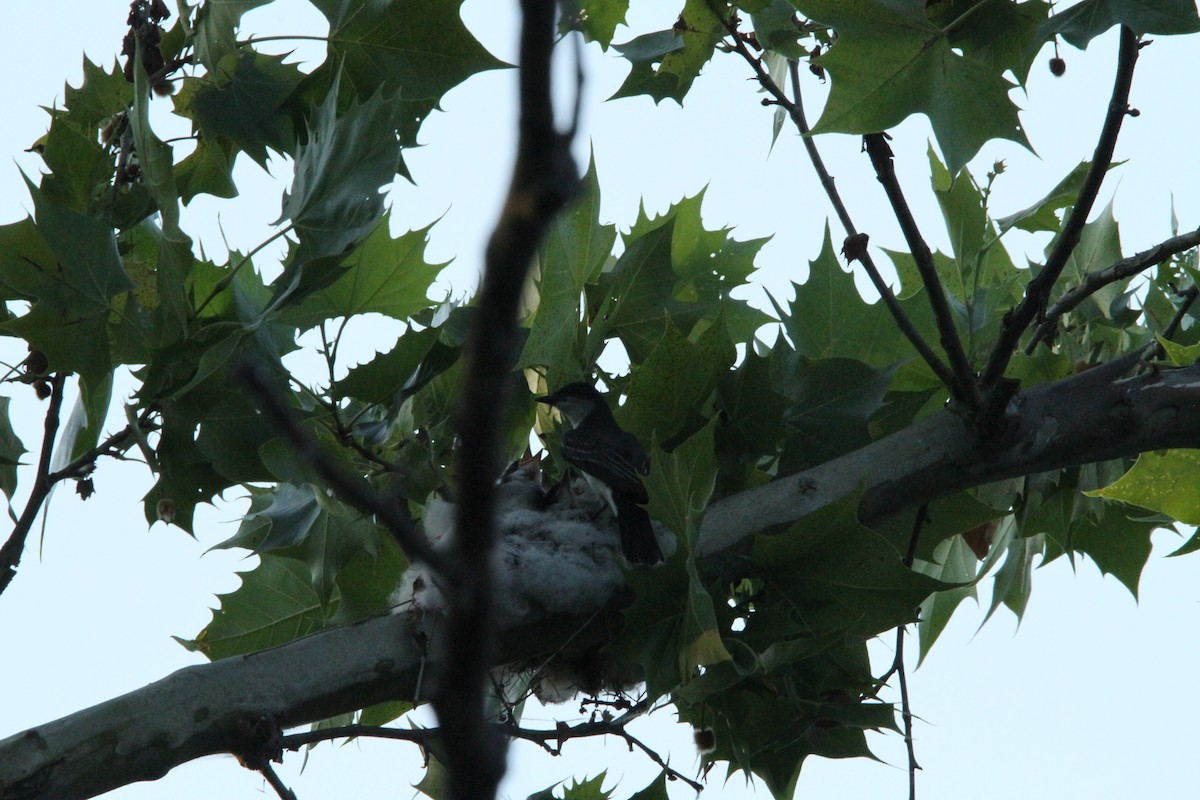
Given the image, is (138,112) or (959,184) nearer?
(138,112)

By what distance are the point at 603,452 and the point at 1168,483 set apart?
5.26 feet

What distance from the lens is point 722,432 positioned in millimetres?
3035

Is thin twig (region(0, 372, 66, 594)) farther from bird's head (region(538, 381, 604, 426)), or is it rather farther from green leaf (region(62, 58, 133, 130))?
bird's head (region(538, 381, 604, 426))

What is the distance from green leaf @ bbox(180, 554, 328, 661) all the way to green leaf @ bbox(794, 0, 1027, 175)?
188cm

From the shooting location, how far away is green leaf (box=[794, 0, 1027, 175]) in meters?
2.50

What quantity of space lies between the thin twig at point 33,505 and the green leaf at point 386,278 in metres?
0.69

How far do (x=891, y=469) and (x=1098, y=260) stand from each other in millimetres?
1744

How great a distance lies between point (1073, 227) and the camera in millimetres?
2475

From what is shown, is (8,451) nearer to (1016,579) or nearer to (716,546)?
(716,546)

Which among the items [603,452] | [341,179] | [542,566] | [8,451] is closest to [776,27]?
[341,179]

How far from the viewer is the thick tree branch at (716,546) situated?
2.10 m

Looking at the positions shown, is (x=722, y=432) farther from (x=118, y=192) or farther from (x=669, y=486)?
(x=118, y=192)

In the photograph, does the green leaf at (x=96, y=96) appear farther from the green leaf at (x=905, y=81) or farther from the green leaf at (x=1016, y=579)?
the green leaf at (x=1016, y=579)

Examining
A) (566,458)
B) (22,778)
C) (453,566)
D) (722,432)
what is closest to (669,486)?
(722,432)
